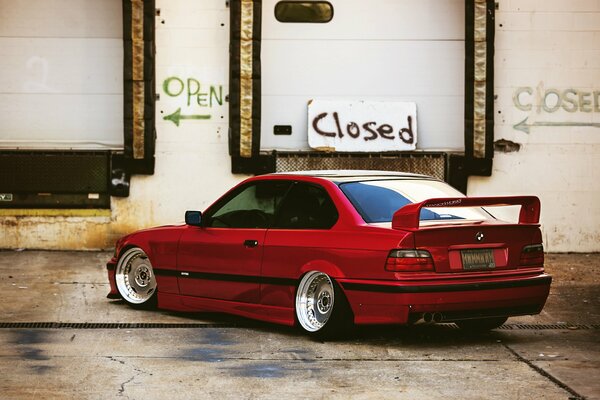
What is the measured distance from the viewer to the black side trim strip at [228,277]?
30.6 ft

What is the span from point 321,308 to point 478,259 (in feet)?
4.19

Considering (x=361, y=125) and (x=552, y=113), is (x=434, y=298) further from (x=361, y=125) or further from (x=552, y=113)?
(x=552, y=113)

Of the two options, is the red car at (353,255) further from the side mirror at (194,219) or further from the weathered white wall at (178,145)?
the weathered white wall at (178,145)

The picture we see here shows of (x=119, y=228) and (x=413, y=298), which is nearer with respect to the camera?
(x=413, y=298)

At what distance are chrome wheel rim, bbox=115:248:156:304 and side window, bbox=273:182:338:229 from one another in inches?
73.6

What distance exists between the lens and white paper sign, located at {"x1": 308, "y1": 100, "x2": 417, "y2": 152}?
16297 mm

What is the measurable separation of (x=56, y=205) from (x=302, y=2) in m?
4.44

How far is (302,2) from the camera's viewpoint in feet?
53.8

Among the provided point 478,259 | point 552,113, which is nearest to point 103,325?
point 478,259

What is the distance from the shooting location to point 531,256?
918 centimetres

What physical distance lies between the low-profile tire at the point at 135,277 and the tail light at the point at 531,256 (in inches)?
139

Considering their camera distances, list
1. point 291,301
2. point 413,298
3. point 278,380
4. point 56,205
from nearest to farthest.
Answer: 1. point 278,380
2. point 413,298
3. point 291,301
4. point 56,205

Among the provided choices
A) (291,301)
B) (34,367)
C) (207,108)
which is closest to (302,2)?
(207,108)

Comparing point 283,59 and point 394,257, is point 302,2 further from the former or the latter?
point 394,257
